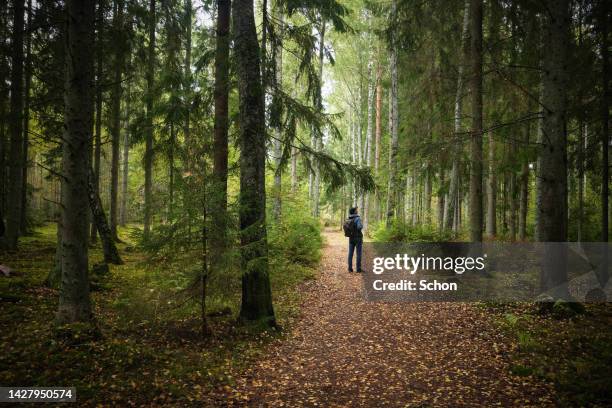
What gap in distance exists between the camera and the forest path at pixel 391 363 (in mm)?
4134

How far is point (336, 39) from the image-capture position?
20859 millimetres

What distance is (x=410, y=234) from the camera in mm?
11406

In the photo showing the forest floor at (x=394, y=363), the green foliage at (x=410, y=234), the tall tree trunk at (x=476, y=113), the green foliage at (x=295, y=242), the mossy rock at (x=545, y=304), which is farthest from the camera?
the green foliage at (x=295, y=242)

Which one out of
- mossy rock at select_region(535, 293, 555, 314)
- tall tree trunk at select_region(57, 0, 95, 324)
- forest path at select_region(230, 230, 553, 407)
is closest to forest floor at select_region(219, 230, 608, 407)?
forest path at select_region(230, 230, 553, 407)

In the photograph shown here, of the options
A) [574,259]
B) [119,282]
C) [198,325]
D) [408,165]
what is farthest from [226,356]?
[574,259]

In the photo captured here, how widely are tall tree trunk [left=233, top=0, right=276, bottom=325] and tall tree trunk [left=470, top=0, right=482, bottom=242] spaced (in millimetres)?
4902

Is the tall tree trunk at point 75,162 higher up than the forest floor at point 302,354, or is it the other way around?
the tall tree trunk at point 75,162

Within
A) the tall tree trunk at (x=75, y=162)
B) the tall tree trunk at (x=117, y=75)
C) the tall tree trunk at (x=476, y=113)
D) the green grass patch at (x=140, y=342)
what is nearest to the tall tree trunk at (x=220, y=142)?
the green grass patch at (x=140, y=342)

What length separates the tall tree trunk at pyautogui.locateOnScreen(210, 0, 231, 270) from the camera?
5285 millimetres

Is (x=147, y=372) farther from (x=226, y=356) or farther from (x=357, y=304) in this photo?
(x=357, y=304)

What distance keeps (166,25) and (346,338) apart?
31.2ft

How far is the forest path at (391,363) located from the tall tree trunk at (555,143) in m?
1.75

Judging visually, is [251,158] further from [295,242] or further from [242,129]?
[295,242]
